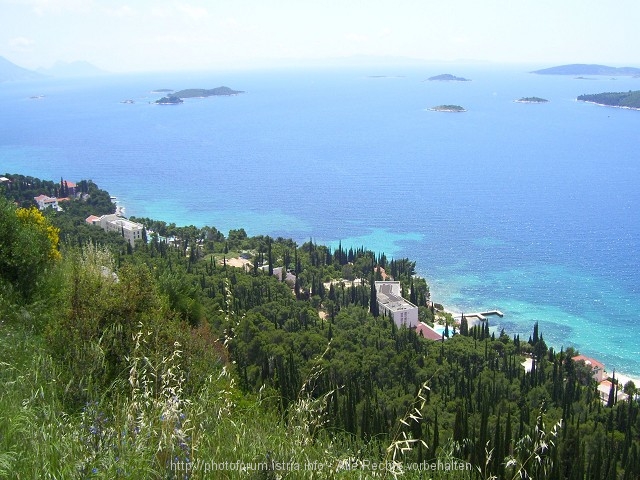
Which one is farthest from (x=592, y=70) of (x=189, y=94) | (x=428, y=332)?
(x=428, y=332)

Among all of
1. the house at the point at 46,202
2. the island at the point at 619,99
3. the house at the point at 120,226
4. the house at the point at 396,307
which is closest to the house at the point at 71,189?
the house at the point at 46,202

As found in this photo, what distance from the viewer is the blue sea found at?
90.9 feet

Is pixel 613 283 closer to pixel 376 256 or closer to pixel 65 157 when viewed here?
pixel 376 256

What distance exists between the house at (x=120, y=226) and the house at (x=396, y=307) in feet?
43.3

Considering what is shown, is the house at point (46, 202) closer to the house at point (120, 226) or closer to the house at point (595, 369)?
the house at point (120, 226)

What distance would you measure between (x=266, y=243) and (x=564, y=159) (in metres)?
37.0

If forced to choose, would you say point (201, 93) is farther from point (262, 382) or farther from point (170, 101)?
point (262, 382)

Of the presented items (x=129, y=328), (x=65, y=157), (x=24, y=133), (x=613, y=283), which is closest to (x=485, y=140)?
(x=613, y=283)

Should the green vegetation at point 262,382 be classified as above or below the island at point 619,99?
below

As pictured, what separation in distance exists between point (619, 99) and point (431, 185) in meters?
60.1

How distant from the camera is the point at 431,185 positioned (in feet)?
152

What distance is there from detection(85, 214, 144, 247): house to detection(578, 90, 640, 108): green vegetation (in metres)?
81.0

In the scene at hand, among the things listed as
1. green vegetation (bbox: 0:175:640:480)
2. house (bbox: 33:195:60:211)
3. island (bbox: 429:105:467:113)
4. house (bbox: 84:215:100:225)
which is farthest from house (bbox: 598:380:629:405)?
Answer: island (bbox: 429:105:467:113)

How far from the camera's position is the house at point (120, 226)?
30203 millimetres
